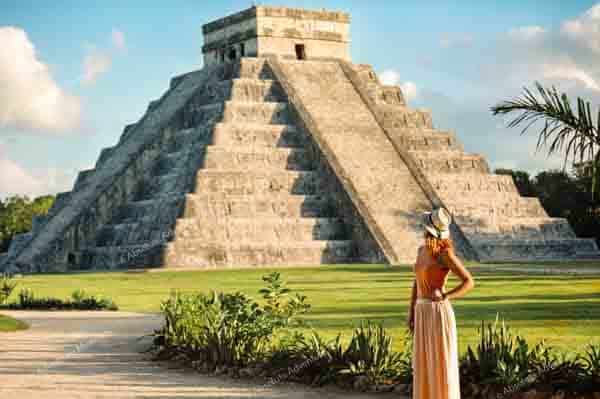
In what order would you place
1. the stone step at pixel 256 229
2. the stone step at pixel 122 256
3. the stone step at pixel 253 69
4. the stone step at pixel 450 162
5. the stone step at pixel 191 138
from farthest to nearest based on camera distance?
the stone step at pixel 253 69, the stone step at pixel 450 162, the stone step at pixel 191 138, the stone step at pixel 256 229, the stone step at pixel 122 256

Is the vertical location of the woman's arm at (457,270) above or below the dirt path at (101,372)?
above

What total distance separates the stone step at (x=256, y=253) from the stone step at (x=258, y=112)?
736cm

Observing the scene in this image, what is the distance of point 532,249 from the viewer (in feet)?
165

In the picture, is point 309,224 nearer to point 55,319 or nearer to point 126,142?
point 126,142

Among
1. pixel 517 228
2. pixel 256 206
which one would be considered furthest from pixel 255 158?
pixel 517 228

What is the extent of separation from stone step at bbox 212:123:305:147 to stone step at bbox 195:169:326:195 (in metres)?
1.84

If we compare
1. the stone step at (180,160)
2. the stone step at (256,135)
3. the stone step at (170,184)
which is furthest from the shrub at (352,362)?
the stone step at (256,135)

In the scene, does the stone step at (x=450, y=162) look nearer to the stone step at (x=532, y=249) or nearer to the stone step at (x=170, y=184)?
the stone step at (x=532, y=249)

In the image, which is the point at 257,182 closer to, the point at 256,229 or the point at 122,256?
the point at 256,229

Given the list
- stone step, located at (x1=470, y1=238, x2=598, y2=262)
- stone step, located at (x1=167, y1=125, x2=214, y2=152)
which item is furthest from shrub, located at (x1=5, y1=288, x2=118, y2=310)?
stone step, located at (x1=470, y1=238, x2=598, y2=262)

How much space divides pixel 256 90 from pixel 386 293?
2747 centimetres

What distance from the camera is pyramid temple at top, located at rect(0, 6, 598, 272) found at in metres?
47.3

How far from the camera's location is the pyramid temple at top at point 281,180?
47.3 m

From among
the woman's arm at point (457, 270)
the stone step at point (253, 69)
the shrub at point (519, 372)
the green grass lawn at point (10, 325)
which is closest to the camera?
the woman's arm at point (457, 270)
